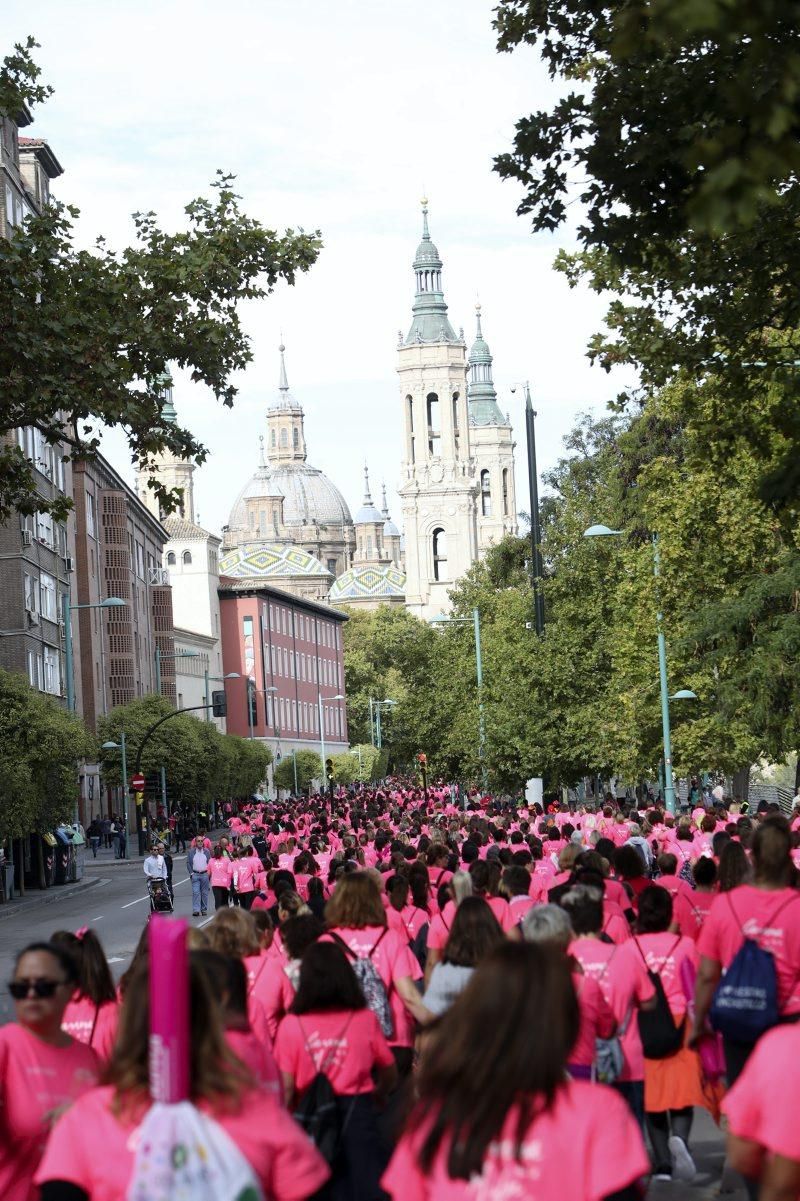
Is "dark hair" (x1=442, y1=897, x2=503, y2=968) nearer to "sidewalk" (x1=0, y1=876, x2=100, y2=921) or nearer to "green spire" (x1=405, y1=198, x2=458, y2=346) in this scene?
"sidewalk" (x1=0, y1=876, x2=100, y2=921)

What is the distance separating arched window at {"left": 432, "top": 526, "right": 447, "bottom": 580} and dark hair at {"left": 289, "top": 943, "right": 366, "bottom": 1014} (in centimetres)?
18499

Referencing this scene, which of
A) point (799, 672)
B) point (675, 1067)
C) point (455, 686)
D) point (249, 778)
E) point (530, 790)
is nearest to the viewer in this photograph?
point (675, 1067)

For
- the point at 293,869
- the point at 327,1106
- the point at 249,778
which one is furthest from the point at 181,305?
the point at 249,778

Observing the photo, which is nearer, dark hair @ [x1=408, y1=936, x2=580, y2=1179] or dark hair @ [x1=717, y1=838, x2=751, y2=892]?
dark hair @ [x1=408, y1=936, x2=580, y2=1179]

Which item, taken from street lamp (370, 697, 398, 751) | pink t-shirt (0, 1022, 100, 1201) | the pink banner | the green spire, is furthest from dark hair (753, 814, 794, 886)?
the green spire

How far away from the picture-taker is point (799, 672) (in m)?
35.3

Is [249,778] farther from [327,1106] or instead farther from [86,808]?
[327,1106]

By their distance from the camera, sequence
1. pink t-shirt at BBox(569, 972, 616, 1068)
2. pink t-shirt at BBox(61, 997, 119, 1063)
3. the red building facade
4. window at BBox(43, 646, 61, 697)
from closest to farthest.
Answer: pink t-shirt at BBox(61, 997, 119, 1063) < pink t-shirt at BBox(569, 972, 616, 1068) < window at BBox(43, 646, 61, 697) < the red building facade

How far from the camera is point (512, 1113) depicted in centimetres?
425

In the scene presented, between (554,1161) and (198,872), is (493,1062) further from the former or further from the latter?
(198,872)

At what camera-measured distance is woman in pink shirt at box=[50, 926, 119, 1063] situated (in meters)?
7.96

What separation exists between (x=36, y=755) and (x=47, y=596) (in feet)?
86.1

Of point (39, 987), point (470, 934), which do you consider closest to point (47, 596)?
point (470, 934)

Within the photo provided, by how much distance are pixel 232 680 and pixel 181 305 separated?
134276 mm
